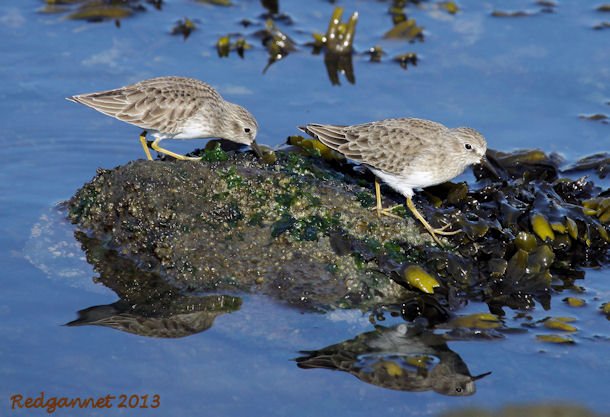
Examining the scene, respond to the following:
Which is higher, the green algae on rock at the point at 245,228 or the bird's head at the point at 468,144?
the bird's head at the point at 468,144

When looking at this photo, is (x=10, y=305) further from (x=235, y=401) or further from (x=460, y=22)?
(x=460, y=22)

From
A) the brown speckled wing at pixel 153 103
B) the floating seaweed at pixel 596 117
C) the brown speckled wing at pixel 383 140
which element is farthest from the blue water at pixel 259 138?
the brown speckled wing at pixel 383 140

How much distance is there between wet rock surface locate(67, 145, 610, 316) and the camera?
25.0ft

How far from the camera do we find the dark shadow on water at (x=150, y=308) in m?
7.27

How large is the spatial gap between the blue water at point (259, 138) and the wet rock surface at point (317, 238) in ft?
0.87

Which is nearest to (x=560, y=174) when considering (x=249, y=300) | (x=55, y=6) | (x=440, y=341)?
(x=440, y=341)

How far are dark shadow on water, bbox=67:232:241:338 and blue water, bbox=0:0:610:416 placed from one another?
0.10 m

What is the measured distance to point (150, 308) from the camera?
7465 mm

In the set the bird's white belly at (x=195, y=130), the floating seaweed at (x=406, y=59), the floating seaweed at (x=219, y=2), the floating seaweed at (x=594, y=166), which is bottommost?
the floating seaweed at (x=594, y=166)

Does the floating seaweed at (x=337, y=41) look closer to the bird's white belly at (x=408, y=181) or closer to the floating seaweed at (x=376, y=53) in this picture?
the floating seaweed at (x=376, y=53)

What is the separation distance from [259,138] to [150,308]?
3.19 m

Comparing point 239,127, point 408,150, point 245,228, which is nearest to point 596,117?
point 408,150

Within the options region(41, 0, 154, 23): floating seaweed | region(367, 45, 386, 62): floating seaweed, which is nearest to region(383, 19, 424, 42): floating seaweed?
region(367, 45, 386, 62): floating seaweed

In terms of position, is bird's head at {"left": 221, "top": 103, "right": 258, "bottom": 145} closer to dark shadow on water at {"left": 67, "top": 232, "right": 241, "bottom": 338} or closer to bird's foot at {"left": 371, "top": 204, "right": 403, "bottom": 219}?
bird's foot at {"left": 371, "top": 204, "right": 403, "bottom": 219}
